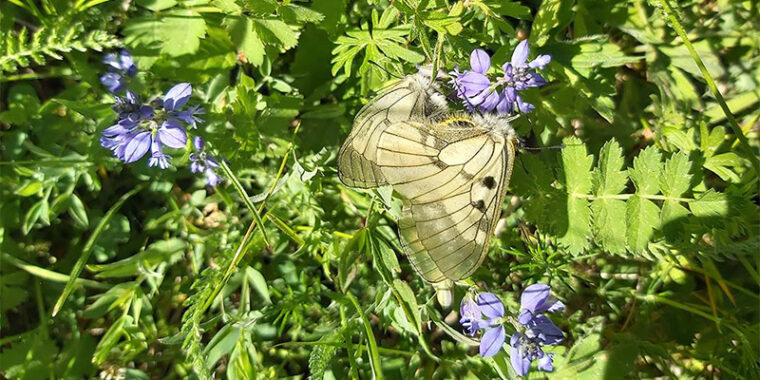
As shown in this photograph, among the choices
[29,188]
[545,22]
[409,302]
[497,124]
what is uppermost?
[545,22]

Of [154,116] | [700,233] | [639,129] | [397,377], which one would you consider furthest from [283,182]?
[639,129]

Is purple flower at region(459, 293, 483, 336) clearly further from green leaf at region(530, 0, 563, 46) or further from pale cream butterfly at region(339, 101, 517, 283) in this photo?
green leaf at region(530, 0, 563, 46)

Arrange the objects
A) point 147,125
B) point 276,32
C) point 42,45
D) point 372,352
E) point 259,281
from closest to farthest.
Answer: point 147,125 → point 372,352 → point 276,32 → point 42,45 → point 259,281

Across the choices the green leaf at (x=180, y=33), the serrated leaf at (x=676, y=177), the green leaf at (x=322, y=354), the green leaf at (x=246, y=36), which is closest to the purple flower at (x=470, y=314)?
the green leaf at (x=322, y=354)

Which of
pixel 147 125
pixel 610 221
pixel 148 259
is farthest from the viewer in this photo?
pixel 148 259

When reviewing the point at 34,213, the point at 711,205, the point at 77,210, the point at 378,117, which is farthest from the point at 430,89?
the point at 34,213

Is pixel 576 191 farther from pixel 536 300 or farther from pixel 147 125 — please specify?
pixel 147 125

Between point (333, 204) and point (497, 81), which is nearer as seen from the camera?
point (497, 81)
